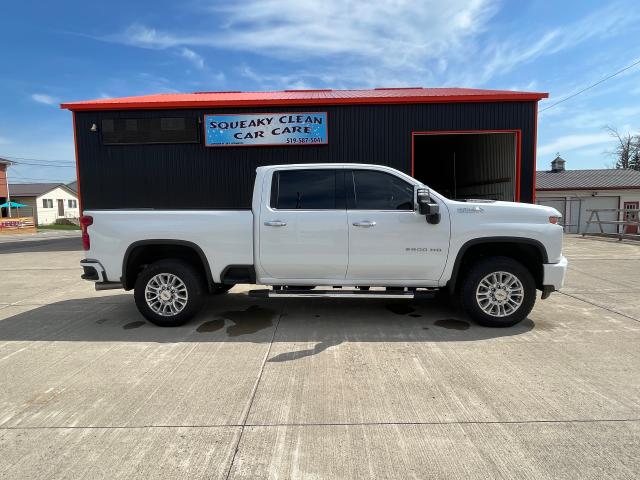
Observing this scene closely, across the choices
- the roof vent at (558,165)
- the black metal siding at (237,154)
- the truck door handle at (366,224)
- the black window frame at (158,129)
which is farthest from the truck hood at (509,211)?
the roof vent at (558,165)

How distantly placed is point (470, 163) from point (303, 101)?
7.89 m

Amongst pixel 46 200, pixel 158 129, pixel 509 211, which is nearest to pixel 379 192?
pixel 509 211

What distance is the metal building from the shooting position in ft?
43.2

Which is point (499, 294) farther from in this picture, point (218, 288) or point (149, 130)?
point (149, 130)

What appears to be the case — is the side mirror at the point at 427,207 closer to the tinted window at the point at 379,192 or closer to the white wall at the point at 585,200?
the tinted window at the point at 379,192

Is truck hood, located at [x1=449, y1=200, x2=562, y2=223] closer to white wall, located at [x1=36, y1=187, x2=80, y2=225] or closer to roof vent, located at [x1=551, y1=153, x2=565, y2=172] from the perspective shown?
roof vent, located at [x1=551, y1=153, x2=565, y2=172]

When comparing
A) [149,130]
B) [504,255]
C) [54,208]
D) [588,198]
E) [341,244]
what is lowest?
[504,255]

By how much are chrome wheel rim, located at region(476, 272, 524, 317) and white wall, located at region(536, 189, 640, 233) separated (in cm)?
2492

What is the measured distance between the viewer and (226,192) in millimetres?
14016

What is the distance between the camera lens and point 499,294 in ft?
16.4

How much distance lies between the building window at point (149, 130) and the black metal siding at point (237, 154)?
0.17 m

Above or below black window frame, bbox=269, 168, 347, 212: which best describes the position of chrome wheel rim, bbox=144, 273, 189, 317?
below

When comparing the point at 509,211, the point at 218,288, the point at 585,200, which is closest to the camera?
the point at 509,211

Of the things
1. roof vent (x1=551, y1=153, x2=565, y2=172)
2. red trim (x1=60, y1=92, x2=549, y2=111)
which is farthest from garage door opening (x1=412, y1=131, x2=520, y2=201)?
roof vent (x1=551, y1=153, x2=565, y2=172)
